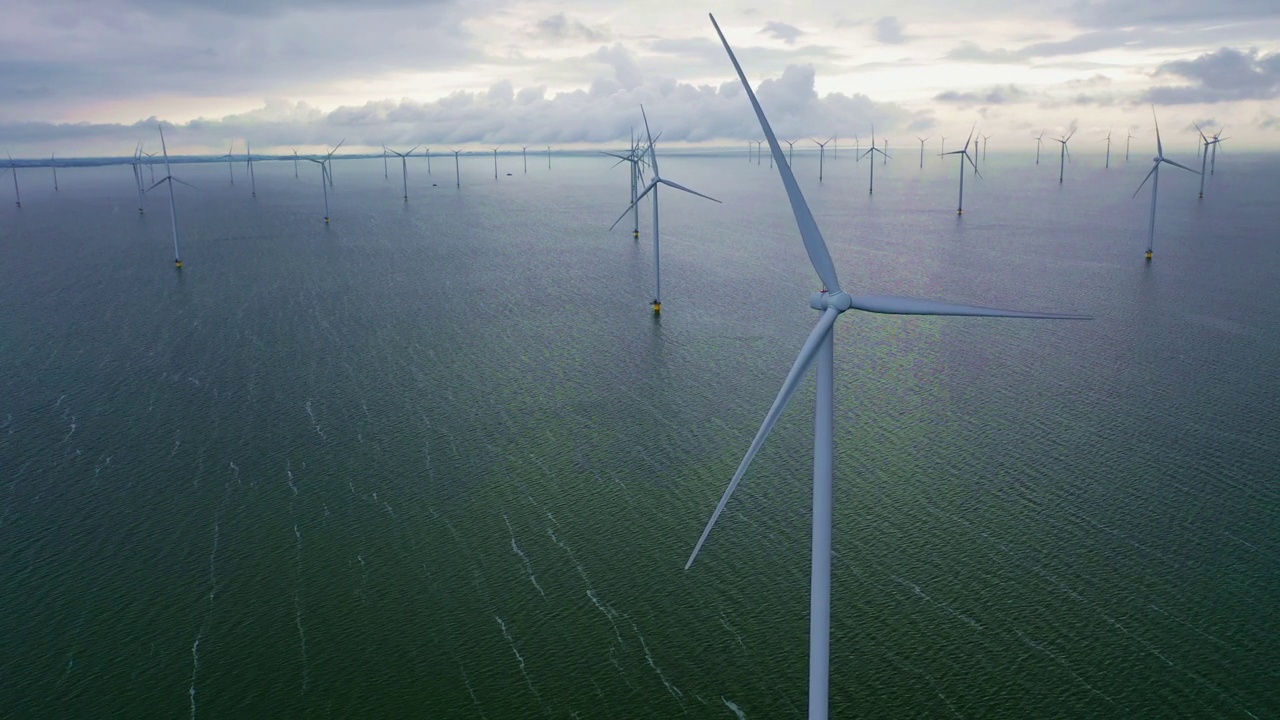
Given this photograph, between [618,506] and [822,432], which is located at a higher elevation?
[822,432]

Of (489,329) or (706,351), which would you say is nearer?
(706,351)

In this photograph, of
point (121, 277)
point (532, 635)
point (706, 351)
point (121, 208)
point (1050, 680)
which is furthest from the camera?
point (121, 208)

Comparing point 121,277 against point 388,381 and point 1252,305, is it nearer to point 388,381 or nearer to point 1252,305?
point 388,381

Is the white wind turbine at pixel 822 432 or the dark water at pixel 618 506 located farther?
the dark water at pixel 618 506

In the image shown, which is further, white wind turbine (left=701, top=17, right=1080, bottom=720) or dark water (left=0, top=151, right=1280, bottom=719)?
dark water (left=0, top=151, right=1280, bottom=719)


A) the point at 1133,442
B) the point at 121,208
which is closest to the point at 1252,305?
the point at 1133,442

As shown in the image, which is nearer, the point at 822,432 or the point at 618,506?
the point at 822,432

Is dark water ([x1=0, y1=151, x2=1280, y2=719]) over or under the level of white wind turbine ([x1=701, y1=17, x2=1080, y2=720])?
under

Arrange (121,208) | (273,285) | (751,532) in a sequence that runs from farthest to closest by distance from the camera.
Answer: (121,208) < (273,285) < (751,532)
